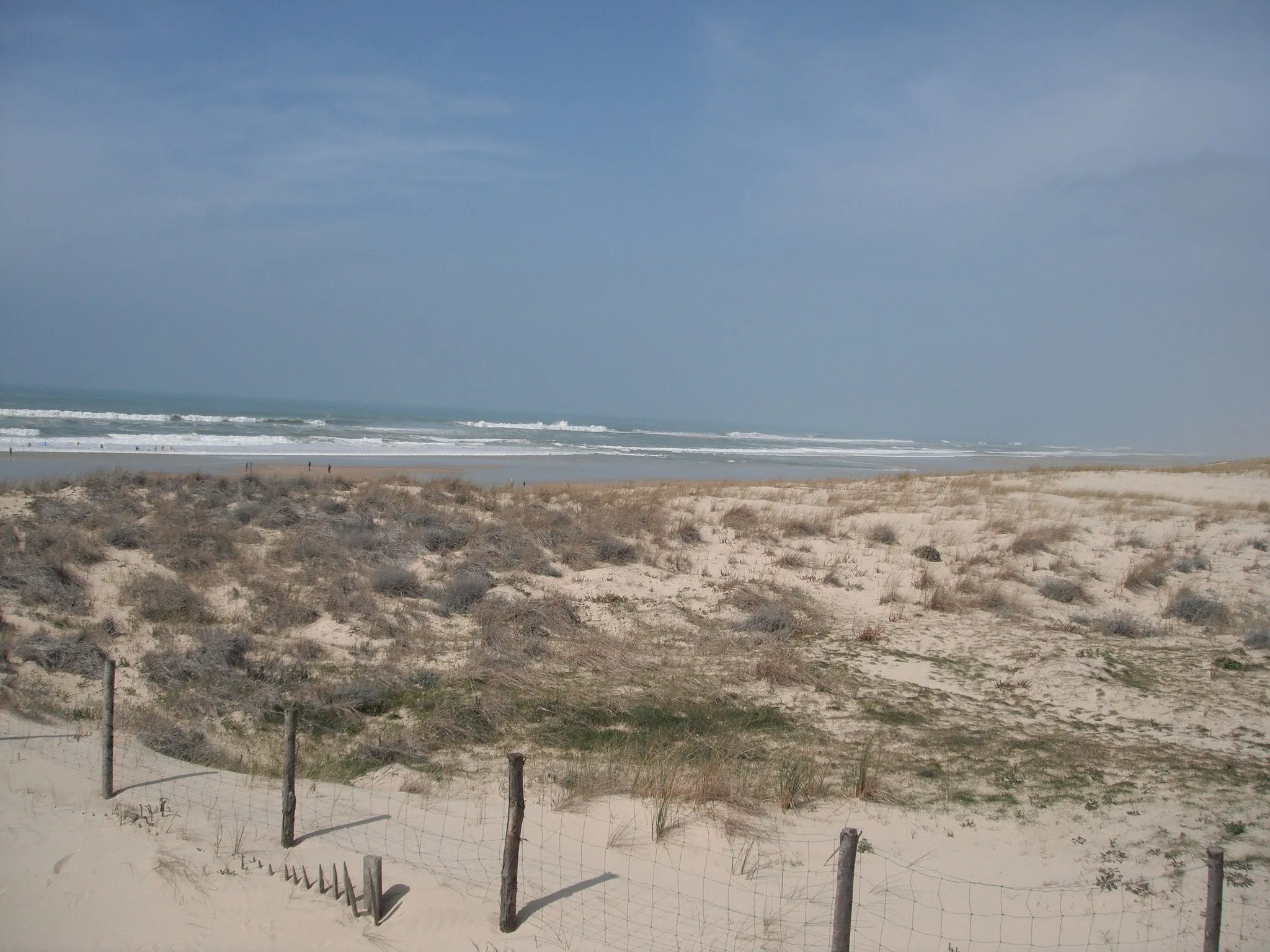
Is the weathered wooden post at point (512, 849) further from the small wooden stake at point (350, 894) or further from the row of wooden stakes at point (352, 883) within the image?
the small wooden stake at point (350, 894)

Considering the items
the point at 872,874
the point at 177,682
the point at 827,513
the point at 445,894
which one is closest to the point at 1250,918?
the point at 872,874

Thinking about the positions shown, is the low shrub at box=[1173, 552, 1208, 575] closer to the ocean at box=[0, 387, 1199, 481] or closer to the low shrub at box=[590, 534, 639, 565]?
the low shrub at box=[590, 534, 639, 565]

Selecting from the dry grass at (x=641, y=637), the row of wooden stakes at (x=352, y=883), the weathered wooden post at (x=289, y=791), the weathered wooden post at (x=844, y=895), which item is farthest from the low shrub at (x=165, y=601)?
the weathered wooden post at (x=844, y=895)

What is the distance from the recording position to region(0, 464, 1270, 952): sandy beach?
5375mm

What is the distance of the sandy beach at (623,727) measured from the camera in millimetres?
5375

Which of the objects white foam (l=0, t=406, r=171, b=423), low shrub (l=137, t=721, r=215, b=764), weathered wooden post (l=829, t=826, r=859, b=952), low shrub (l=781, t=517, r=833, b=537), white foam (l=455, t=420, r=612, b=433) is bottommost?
low shrub (l=137, t=721, r=215, b=764)

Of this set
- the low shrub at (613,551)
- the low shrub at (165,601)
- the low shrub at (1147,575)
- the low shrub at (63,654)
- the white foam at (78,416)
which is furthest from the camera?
the white foam at (78,416)

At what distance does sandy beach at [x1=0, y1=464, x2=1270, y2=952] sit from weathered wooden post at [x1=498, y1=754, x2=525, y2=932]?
0.11 meters

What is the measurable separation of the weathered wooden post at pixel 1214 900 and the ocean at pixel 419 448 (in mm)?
25233

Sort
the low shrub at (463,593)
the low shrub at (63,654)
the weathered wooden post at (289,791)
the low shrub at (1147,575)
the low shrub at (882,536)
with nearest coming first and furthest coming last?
the weathered wooden post at (289,791) → the low shrub at (63,654) → the low shrub at (463,593) → the low shrub at (1147,575) → the low shrub at (882,536)

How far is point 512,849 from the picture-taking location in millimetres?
4938

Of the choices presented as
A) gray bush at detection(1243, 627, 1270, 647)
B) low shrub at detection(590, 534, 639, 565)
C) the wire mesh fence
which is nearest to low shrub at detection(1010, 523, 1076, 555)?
gray bush at detection(1243, 627, 1270, 647)

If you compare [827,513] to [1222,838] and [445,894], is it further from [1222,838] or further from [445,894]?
[445,894]

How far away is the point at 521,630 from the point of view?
11.7 meters
